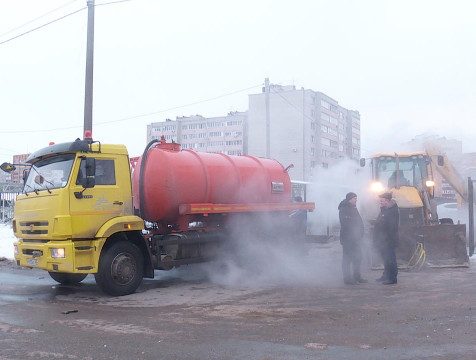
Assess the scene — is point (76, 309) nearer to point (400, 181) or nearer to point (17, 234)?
point (17, 234)

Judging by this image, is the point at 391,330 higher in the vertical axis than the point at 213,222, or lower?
lower

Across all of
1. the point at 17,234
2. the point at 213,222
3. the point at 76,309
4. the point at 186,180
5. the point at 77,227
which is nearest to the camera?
the point at 76,309

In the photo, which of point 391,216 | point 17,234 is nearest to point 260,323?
point 391,216

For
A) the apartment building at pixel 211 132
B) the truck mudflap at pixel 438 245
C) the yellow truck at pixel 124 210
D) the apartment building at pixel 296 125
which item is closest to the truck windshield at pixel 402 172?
the truck mudflap at pixel 438 245

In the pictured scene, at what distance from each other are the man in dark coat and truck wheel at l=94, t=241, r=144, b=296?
4.00 m

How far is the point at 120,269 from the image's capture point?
342 inches

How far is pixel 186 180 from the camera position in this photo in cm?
980

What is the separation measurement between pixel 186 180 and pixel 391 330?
17.2 feet

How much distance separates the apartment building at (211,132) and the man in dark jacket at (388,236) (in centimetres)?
7422

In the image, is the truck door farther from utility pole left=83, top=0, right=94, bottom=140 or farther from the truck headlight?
utility pole left=83, top=0, right=94, bottom=140

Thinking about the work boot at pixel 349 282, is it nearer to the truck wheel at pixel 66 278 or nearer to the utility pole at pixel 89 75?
the truck wheel at pixel 66 278

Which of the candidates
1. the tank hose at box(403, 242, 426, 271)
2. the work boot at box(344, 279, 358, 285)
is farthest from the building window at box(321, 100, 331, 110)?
the work boot at box(344, 279, 358, 285)

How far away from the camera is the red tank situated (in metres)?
9.51

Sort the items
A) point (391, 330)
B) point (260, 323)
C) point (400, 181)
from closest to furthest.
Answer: point (391, 330) → point (260, 323) → point (400, 181)
